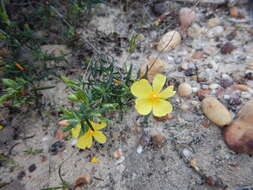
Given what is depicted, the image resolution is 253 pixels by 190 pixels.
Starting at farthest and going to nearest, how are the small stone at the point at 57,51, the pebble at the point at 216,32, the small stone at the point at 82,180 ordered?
the pebble at the point at 216,32
the small stone at the point at 57,51
the small stone at the point at 82,180

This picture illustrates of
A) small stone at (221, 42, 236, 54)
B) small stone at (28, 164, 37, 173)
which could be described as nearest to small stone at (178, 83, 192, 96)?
small stone at (221, 42, 236, 54)

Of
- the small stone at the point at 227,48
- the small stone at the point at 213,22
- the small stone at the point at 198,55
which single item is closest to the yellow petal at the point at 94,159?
the small stone at the point at 198,55

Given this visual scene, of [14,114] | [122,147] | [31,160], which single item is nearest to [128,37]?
[122,147]

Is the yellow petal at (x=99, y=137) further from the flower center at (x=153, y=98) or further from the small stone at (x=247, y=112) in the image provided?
the small stone at (x=247, y=112)

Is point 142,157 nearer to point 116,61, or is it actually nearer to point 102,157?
point 102,157

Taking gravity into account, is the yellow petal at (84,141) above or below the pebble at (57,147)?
above

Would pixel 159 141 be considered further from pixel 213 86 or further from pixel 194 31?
pixel 194 31

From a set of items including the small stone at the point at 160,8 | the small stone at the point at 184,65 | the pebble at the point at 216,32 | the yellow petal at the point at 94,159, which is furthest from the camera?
the small stone at the point at 160,8
